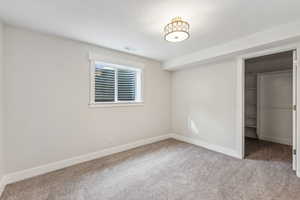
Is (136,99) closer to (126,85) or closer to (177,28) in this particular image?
(126,85)

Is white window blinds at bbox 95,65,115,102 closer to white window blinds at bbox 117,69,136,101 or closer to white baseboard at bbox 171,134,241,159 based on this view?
white window blinds at bbox 117,69,136,101

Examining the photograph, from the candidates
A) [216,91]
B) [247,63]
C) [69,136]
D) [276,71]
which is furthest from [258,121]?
[69,136]

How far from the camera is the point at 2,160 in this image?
1937mm

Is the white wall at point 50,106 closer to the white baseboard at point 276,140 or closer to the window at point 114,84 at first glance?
the window at point 114,84

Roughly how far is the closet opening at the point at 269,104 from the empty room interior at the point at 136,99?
0.04 meters

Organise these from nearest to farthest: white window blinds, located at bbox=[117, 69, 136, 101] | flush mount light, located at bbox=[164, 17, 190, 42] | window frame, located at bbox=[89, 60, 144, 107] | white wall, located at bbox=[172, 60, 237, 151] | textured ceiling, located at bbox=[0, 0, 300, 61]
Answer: textured ceiling, located at bbox=[0, 0, 300, 61] → flush mount light, located at bbox=[164, 17, 190, 42] → window frame, located at bbox=[89, 60, 144, 107] → white wall, located at bbox=[172, 60, 237, 151] → white window blinds, located at bbox=[117, 69, 136, 101]

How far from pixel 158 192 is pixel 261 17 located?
9.06 ft

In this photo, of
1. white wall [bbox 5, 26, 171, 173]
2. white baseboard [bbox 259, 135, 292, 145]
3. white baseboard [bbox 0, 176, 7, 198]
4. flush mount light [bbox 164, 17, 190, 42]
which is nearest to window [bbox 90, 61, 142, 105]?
white wall [bbox 5, 26, 171, 173]

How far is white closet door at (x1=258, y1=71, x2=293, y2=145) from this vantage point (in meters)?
3.70

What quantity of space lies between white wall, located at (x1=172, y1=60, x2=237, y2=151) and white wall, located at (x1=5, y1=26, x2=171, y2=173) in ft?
6.01

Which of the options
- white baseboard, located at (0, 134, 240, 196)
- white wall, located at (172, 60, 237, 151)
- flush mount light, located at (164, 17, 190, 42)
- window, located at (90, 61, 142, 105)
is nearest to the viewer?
flush mount light, located at (164, 17, 190, 42)

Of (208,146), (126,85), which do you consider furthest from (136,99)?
(208,146)

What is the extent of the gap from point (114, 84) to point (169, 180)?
2.30 m

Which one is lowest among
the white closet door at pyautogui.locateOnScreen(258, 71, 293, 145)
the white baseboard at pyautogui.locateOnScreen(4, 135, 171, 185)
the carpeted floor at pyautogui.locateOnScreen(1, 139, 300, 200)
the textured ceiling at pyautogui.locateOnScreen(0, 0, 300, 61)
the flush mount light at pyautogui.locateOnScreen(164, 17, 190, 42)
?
the carpeted floor at pyautogui.locateOnScreen(1, 139, 300, 200)
